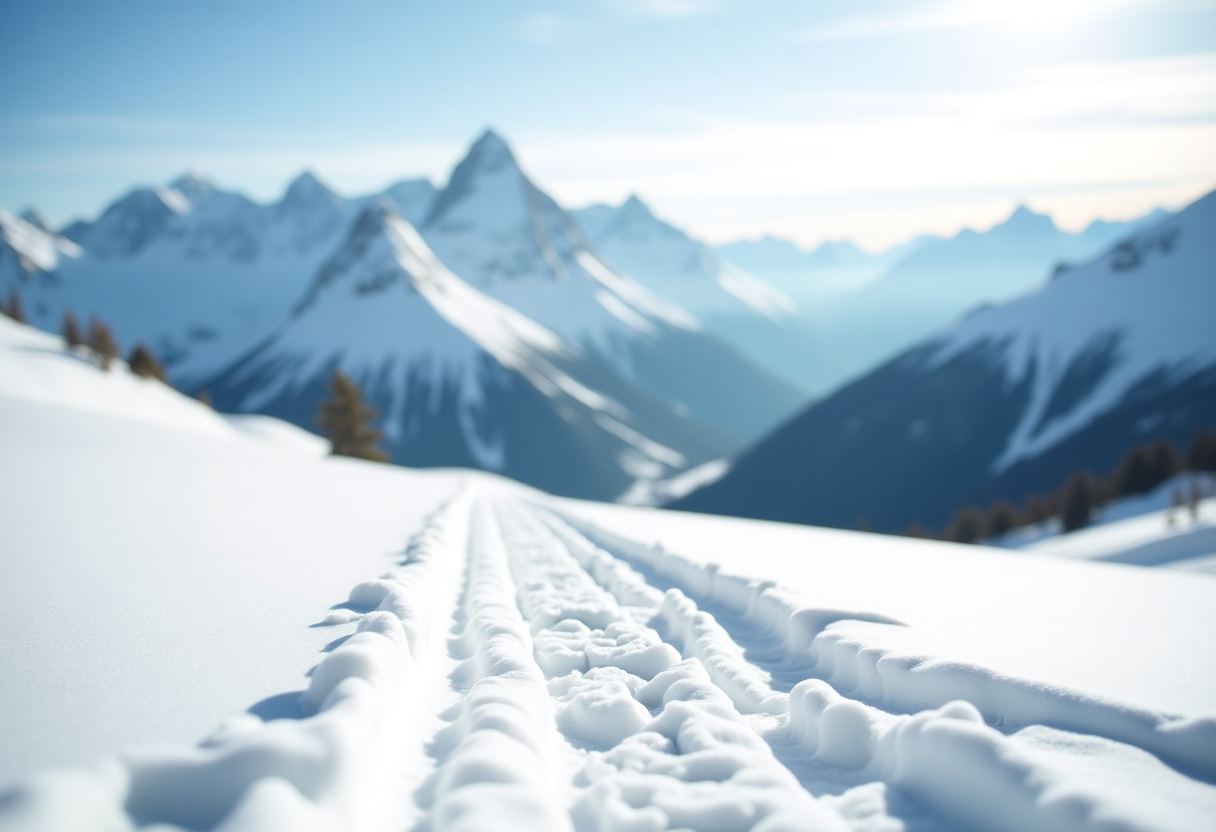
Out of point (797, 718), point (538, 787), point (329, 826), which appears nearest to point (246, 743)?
point (329, 826)

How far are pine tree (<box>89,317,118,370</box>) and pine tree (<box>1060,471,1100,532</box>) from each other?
68.1 meters

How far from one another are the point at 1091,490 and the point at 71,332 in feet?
244

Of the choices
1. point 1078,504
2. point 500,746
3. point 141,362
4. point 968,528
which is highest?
point 141,362

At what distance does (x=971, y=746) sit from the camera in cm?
297

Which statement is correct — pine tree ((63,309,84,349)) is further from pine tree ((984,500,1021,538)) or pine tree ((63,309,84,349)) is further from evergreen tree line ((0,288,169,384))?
pine tree ((984,500,1021,538))

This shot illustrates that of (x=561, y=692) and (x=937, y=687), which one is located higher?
(x=937, y=687)

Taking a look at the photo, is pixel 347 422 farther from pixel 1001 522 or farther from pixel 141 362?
pixel 1001 522

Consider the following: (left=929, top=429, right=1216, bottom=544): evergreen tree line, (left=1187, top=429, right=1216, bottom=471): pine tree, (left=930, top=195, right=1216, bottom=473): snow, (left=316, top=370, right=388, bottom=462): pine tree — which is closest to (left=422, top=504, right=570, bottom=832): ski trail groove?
(left=316, top=370, right=388, bottom=462): pine tree

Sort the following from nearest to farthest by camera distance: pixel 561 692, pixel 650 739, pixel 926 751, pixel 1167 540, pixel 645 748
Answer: pixel 926 751
pixel 645 748
pixel 650 739
pixel 561 692
pixel 1167 540

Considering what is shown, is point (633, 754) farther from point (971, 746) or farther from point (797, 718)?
point (971, 746)

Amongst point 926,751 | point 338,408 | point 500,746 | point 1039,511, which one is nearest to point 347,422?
point 338,408

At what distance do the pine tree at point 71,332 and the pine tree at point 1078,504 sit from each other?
235 feet

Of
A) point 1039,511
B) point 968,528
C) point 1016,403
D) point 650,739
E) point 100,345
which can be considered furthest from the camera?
point 1016,403

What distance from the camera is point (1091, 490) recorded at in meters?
51.7
